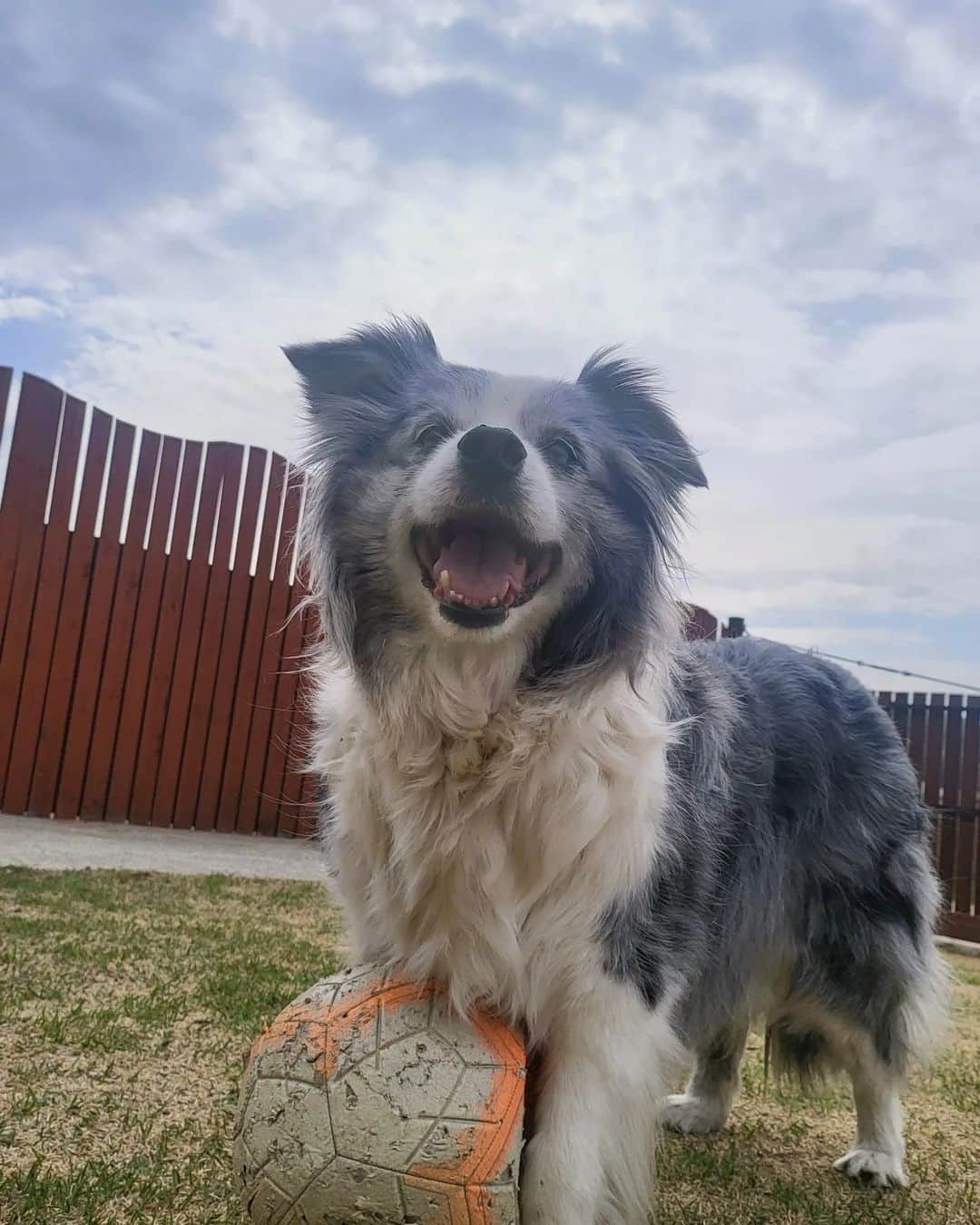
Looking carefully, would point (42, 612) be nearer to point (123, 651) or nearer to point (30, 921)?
point (123, 651)

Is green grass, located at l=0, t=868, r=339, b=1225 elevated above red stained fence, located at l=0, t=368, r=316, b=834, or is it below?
below

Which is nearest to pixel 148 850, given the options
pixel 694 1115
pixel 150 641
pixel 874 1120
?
pixel 150 641

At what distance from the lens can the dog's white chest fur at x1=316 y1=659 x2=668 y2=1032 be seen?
2.10 m

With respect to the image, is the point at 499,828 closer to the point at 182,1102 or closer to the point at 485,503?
the point at 485,503

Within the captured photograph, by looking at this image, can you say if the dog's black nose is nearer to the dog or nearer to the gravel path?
the dog

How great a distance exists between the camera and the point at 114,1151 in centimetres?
243

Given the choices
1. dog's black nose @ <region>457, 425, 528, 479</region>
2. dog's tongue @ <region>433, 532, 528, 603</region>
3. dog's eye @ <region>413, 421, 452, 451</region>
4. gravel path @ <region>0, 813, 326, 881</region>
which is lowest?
gravel path @ <region>0, 813, 326, 881</region>

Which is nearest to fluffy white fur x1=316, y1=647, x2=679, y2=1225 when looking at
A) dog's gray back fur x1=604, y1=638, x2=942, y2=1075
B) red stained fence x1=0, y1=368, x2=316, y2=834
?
dog's gray back fur x1=604, y1=638, x2=942, y2=1075

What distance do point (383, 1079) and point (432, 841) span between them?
1.56 ft

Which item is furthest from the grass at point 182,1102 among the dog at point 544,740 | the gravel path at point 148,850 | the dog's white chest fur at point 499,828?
the gravel path at point 148,850

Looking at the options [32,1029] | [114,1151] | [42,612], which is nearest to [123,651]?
[42,612]

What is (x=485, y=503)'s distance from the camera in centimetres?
216

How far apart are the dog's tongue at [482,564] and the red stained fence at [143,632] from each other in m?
5.53

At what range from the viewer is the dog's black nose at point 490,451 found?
2.13 metres
